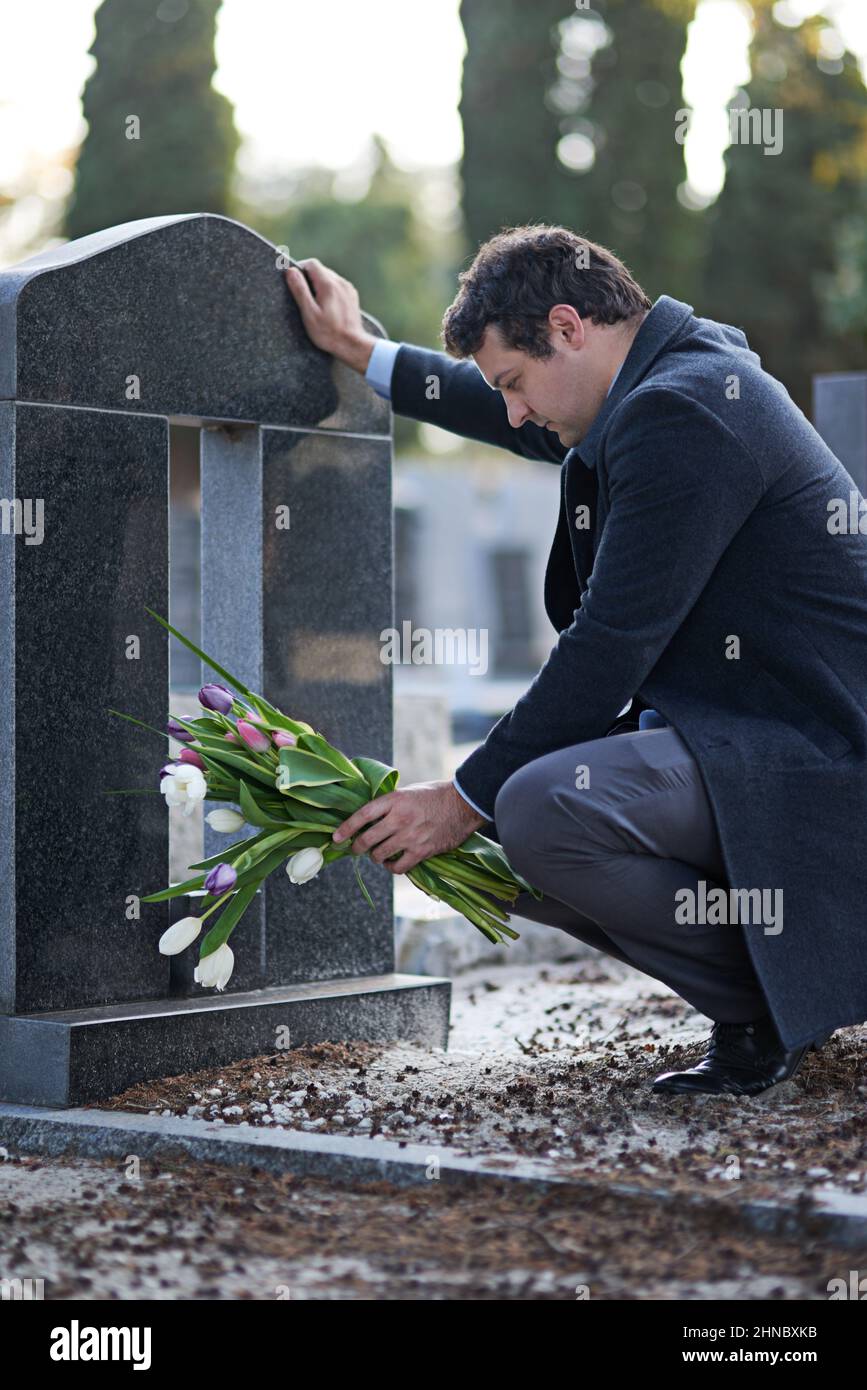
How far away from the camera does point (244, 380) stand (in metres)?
4.25

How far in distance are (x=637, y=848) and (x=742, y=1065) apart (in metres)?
0.50

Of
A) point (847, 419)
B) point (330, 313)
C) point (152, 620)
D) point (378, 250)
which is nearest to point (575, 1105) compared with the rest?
point (152, 620)

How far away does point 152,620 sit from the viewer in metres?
4.03

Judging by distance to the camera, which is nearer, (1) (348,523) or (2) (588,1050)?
(2) (588,1050)

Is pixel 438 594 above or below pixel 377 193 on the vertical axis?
below

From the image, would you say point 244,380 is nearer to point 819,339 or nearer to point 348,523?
point 348,523

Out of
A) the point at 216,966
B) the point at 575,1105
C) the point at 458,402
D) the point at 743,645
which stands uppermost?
the point at 458,402

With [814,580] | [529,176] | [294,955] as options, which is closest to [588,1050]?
[294,955]

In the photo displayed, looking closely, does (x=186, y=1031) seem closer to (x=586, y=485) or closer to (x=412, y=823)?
(x=412, y=823)

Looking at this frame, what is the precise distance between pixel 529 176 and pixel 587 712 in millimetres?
20314

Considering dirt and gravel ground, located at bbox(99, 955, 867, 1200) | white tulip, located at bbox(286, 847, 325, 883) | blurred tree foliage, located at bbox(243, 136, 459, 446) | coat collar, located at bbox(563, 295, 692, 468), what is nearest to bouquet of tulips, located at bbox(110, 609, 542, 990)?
white tulip, located at bbox(286, 847, 325, 883)

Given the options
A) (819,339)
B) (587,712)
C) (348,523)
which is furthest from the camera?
(819,339)

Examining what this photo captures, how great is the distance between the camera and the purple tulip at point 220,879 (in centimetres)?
345
